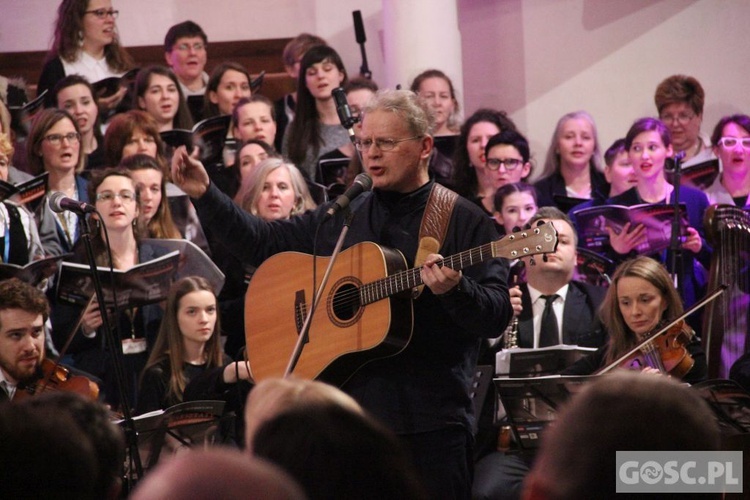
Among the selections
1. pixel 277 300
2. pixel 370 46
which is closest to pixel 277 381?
pixel 277 300

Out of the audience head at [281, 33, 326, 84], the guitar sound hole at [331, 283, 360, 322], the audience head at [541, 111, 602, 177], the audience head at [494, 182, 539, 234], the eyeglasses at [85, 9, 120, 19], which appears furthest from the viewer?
the audience head at [281, 33, 326, 84]

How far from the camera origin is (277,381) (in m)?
1.68

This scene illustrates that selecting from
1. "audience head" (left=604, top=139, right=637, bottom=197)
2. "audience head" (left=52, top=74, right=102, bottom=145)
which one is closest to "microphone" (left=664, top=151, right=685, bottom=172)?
"audience head" (left=604, top=139, right=637, bottom=197)

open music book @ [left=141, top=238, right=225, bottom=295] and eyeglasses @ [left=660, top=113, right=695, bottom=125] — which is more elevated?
eyeglasses @ [left=660, top=113, right=695, bottom=125]

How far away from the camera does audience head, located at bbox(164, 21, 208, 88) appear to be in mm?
7152

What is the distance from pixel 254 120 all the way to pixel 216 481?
526 centimetres

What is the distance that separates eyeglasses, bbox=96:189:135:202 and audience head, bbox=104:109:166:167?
68 cm

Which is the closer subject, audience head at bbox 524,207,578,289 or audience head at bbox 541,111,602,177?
audience head at bbox 524,207,578,289

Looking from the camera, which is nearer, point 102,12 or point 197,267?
point 197,267

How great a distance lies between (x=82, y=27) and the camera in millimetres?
6844

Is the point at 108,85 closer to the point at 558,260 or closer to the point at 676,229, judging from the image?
the point at 558,260

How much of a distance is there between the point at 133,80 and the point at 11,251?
2.29 metres

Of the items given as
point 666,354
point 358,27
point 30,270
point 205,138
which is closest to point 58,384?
point 30,270

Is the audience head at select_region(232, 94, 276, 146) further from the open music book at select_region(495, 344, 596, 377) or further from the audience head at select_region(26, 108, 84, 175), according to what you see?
the open music book at select_region(495, 344, 596, 377)
